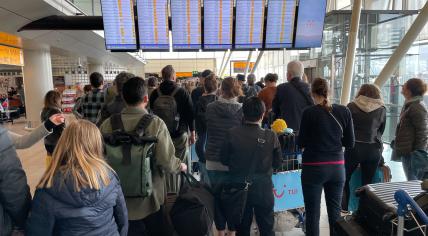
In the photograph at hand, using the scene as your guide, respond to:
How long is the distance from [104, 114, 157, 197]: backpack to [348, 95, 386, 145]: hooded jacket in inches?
97.9

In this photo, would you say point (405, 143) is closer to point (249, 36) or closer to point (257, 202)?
point (257, 202)

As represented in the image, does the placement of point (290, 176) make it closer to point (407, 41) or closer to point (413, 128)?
point (413, 128)

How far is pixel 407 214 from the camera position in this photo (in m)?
1.45

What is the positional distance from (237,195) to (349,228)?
1.19 metres

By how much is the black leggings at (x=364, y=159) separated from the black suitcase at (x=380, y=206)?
1964mm

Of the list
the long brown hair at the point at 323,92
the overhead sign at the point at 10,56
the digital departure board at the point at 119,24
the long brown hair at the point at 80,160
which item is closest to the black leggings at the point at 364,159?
the long brown hair at the point at 323,92

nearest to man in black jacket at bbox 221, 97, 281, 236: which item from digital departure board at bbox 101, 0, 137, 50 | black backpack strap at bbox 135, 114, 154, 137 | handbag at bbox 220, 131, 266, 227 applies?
handbag at bbox 220, 131, 266, 227

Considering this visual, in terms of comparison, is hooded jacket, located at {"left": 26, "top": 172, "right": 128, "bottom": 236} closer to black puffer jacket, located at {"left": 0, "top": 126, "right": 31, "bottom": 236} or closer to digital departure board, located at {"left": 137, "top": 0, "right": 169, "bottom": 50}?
black puffer jacket, located at {"left": 0, "top": 126, "right": 31, "bottom": 236}

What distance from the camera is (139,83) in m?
2.49

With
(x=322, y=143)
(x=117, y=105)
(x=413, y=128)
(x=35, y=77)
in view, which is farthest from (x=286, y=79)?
(x=35, y=77)

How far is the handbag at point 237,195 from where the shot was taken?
2818mm

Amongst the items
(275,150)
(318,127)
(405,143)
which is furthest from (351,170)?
(275,150)

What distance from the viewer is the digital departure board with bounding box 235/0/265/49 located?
505 cm

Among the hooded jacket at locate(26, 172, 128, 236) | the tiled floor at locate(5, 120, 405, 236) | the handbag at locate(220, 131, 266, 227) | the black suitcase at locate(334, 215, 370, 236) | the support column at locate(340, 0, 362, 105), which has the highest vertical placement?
the support column at locate(340, 0, 362, 105)
